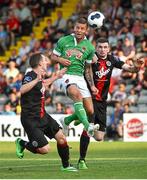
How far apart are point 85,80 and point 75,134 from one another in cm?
974

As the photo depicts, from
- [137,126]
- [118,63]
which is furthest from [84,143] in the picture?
[137,126]

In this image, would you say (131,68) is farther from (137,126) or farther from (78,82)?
(137,126)

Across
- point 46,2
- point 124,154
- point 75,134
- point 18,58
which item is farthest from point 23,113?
point 46,2

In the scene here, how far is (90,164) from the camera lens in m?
16.0

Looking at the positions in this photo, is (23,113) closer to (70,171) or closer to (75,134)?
(70,171)

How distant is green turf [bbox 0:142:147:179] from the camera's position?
13.5 metres

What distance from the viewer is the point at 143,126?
84.7 ft

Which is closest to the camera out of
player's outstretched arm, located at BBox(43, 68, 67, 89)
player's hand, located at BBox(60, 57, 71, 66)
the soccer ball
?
player's outstretched arm, located at BBox(43, 68, 67, 89)

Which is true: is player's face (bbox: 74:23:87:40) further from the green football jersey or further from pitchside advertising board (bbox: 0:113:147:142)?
pitchside advertising board (bbox: 0:113:147:142)

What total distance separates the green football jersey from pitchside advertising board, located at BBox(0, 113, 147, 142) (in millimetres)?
9695

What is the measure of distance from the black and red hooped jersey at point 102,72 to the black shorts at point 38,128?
2.76 metres

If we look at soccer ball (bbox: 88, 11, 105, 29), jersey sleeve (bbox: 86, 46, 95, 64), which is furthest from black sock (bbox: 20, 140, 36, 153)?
soccer ball (bbox: 88, 11, 105, 29)

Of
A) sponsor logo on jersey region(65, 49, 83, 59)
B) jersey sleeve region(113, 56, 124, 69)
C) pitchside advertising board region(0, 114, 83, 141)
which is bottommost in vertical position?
pitchside advertising board region(0, 114, 83, 141)

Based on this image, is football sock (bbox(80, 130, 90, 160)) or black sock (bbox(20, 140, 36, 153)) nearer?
black sock (bbox(20, 140, 36, 153))
